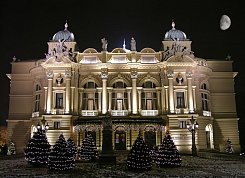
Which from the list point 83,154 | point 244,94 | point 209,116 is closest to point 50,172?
point 83,154

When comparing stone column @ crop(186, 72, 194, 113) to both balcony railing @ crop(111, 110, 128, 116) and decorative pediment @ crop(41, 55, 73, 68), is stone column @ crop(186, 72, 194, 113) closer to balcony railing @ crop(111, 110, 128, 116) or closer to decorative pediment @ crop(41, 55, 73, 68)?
balcony railing @ crop(111, 110, 128, 116)

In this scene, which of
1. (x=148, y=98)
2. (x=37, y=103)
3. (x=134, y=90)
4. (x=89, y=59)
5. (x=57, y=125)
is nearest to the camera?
(x=57, y=125)

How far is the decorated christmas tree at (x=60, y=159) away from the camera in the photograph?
73.2 feet

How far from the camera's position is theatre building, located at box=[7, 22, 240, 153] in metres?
44.7

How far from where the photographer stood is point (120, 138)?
45.4 meters

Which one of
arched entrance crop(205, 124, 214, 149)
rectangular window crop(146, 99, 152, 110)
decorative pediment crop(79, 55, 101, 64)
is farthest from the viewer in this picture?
decorative pediment crop(79, 55, 101, 64)

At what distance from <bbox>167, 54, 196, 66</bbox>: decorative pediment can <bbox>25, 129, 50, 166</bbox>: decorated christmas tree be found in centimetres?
2531

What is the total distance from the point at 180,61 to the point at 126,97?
9404 millimetres

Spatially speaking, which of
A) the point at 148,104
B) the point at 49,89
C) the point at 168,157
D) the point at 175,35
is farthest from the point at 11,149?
the point at 175,35

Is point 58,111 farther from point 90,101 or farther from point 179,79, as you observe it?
point 179,79

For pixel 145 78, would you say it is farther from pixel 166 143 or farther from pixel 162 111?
pixel 166 143

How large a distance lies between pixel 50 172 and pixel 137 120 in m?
23.2

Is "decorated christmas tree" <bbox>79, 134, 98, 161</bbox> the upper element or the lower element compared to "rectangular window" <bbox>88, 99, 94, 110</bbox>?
lower

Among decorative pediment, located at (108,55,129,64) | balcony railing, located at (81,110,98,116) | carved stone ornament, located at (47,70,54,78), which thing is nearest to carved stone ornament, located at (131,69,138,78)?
decorative pediment, located at (108,55,129,64)
